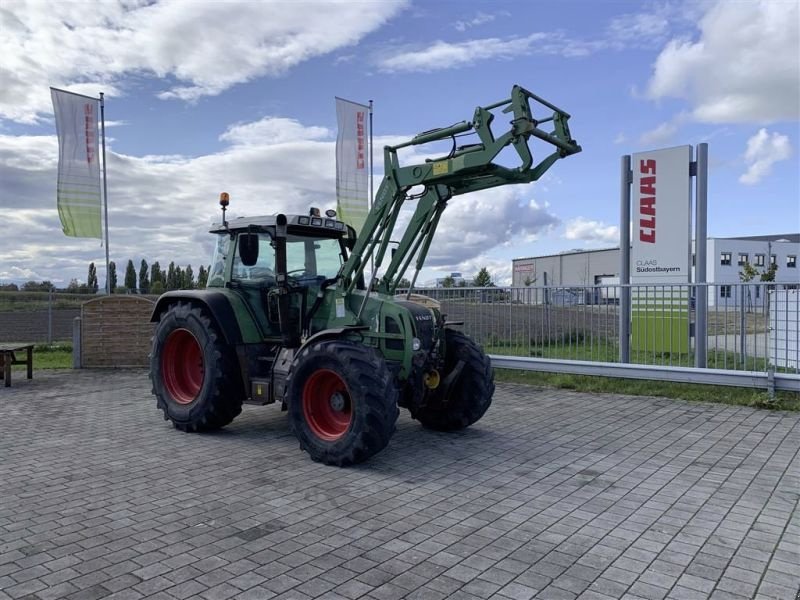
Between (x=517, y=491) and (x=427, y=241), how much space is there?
108 inches

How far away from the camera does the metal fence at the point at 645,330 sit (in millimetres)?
8805

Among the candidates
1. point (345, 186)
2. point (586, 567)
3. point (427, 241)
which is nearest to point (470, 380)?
point (427, 241)

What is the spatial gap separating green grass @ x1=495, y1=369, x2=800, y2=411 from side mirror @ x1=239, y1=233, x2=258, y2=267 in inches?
224

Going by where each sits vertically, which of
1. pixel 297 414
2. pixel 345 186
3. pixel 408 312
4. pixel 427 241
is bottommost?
pixel 297 414

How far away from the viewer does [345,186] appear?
16828 millimetres

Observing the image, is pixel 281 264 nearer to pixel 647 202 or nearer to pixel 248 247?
pixel 248 247

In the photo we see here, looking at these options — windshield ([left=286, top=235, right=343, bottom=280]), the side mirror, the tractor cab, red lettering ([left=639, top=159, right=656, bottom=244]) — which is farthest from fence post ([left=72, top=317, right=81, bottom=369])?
red lettering ([left=639, top=159, right=656, bottom=244])

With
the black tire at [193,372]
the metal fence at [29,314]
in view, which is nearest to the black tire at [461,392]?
the black tire at [193,372]

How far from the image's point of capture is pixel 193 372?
784cm

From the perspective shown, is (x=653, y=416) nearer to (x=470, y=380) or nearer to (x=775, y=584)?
(x=470, y=380)

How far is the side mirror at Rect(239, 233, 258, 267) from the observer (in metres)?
6.88

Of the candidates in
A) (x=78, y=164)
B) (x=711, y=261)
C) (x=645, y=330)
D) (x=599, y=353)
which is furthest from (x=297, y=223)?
(x=711, y=261)

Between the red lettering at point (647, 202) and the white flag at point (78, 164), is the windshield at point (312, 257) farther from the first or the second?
the white flag at point (78, 164)

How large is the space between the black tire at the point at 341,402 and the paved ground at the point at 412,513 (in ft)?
0.78
